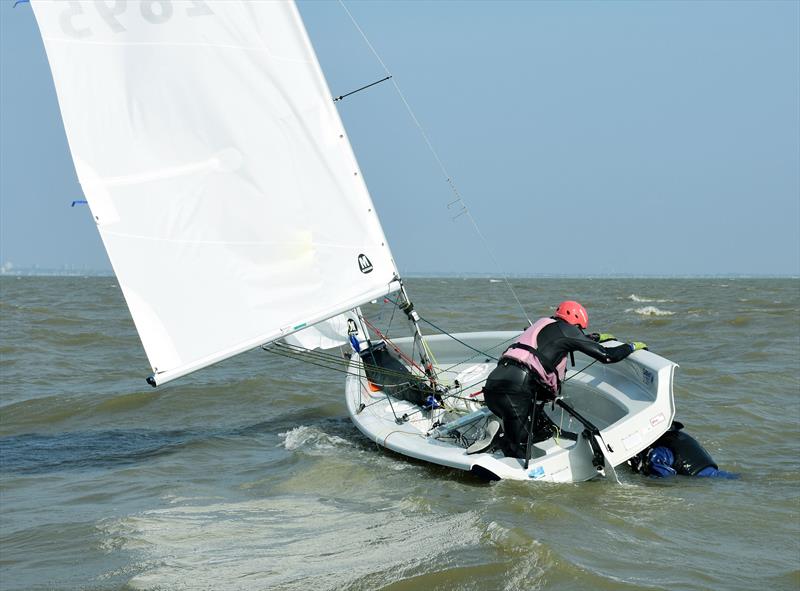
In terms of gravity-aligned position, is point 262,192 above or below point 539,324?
above

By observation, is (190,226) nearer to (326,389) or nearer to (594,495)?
(594,495)

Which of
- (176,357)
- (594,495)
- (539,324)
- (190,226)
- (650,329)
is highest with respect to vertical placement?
(190,226)

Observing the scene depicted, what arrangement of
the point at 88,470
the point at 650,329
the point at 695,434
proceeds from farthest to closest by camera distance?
1. the point at 650,329
2. the point at 695,434
3. the point at 88,470

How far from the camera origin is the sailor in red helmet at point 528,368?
551 cm

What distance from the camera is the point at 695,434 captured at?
7293 mm

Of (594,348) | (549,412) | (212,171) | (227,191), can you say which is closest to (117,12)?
(212,171)

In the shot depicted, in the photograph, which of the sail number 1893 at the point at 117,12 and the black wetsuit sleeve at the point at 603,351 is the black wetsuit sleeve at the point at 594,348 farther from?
the sail number 1893 at the point at 117,12

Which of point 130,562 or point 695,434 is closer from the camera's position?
point 130,562

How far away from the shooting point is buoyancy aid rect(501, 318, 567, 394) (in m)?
5.53

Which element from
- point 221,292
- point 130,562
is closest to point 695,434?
point 221,292

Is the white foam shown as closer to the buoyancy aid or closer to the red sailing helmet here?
the buoyancy aid

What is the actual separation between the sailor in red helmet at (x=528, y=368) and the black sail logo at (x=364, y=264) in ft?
3.80

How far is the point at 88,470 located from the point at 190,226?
2.30 m

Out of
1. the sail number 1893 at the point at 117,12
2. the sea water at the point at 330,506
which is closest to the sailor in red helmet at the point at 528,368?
the sea water at the point at 330,506
